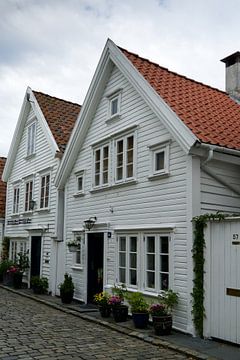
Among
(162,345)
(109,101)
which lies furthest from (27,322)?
(109,101)

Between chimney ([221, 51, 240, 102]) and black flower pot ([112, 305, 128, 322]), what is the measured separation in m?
8.73

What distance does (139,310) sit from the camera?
10.4m

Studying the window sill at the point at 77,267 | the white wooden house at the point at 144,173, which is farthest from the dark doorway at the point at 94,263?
the window sill at the point at 77,267

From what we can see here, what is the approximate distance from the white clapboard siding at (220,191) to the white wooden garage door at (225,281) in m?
0.90

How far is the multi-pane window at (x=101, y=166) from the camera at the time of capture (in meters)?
13.9

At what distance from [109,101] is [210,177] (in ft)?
17.3

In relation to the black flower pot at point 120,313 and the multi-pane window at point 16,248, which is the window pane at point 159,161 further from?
the multi-pane window at point 16,248

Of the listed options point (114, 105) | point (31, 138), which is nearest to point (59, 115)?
point (31, 138)

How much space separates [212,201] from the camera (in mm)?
10109

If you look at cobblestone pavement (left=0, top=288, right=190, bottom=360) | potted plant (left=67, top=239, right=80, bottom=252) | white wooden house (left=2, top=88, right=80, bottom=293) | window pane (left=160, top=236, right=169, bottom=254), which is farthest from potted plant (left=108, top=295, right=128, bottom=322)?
white wooden house (left=2, top=88, right=80, bottom=293)

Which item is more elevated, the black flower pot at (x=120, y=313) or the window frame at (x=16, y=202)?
the window frame at (x=16, y=202)

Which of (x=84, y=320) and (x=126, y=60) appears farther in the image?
(x=126, y=60)

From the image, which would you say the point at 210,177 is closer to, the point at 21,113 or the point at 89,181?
the point at 89,181

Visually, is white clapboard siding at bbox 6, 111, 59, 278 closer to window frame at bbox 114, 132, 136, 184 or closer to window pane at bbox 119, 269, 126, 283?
window frame at bbox 114, 132, 136, 184
